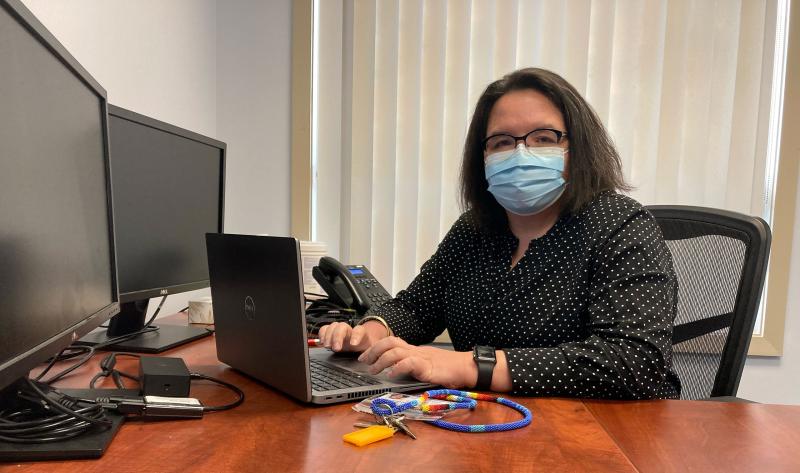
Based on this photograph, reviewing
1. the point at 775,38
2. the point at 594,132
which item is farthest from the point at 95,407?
the point at 775,38

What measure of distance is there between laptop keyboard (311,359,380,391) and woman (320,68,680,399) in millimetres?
30

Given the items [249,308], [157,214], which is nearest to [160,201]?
[157,214]

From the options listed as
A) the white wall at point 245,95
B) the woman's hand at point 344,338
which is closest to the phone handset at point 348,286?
the woman's hand at point 344,338

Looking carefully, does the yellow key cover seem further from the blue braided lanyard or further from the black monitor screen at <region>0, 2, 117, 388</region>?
the black monitor screen at <region>0, 2, 117, 388</region>

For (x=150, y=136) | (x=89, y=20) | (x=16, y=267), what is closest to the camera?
(x=16, y=267)

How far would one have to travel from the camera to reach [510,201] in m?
1.19

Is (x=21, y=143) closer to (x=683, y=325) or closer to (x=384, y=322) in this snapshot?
(x=384, y=322)

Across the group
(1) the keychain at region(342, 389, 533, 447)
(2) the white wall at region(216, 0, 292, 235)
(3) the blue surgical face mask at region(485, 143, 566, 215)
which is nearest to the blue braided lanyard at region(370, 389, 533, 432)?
(1) the keychain at region(342, 389, 533, 447)

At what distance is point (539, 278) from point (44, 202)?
85cm

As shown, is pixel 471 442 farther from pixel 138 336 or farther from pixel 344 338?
pixel 138 336

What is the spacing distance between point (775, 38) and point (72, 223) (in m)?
2.39

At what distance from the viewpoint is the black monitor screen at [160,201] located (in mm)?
1015

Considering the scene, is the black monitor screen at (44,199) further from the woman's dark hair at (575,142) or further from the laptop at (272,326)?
the woman's dark hair at (575,142)

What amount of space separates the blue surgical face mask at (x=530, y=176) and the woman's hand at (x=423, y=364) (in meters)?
0.43
